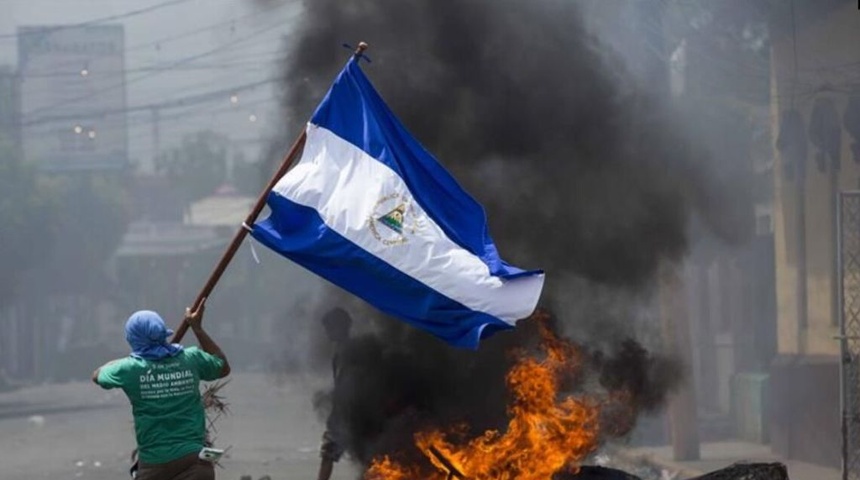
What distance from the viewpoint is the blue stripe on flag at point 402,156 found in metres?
8.11

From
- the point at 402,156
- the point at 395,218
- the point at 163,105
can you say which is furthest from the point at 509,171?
the point at 163,105

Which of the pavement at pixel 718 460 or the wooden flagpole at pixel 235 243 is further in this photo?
the pavement at pixel 718 460

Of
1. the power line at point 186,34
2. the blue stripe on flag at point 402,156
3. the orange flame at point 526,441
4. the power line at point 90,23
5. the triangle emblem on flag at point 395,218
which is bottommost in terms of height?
the orange flame at point 526,441

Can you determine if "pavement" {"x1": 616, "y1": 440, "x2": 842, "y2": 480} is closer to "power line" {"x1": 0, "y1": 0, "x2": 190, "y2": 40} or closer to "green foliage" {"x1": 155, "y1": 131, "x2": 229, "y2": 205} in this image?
"power line" {"x1": 0, "y1": 0, "x2": 190, "y2": 40}

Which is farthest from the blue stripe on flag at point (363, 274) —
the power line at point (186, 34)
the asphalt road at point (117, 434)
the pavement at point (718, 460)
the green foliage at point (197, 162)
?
the green foliage at point (197, 162)

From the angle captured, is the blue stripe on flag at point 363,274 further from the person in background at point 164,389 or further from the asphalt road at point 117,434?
the asphalt road at point 117,434

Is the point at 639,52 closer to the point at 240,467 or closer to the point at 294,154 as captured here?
the point at 240,467

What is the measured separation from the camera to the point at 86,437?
23.1 metres

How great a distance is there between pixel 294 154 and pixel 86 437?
15.9 meters

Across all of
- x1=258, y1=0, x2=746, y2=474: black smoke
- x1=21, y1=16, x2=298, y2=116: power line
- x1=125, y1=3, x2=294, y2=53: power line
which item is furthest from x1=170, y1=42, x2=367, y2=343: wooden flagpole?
x1=21, y1=16, x2=298, y2=116: power line

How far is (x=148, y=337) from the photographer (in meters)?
7.43

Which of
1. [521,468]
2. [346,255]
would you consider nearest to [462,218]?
[346,255]

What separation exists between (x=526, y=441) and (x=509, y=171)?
9.63 feet

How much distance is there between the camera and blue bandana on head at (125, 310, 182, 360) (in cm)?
742
